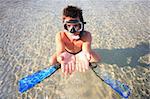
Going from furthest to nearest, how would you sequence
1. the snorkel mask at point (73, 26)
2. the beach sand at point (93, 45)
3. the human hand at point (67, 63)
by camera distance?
the beach sand at point (93, 45), the snorkel mask at point (73, 26), the human hand at point (67, 63)

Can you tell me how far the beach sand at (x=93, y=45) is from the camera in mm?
4242

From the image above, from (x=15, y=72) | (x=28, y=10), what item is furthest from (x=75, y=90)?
(x=28, y=10)

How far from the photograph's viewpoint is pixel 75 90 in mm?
4258

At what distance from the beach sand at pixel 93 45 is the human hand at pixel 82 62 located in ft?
1.77

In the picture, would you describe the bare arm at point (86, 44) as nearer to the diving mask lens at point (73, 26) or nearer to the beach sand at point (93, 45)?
the diving mask lens at point (73, 26)

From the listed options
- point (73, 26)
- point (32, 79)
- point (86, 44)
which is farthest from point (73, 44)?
point (32, 79)

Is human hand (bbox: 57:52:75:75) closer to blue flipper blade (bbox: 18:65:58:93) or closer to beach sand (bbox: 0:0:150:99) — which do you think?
blue flipper blade (bbox: 18:65:58:93)

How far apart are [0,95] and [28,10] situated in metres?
3.75

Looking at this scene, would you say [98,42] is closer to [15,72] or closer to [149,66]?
[149,66]

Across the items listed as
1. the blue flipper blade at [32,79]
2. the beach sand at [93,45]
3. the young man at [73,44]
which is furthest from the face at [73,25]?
the beach sand at [93,45]

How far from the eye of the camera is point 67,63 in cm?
376

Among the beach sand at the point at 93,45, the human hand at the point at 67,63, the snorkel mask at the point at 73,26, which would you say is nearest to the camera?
the human hand at the point at 67,63

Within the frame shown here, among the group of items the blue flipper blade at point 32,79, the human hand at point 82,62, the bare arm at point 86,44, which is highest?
the bare arm at point 86,44

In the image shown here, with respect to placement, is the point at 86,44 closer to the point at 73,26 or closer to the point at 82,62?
the point at 73,26
